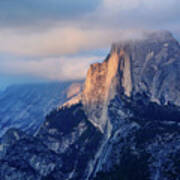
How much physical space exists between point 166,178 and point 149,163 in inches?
1064

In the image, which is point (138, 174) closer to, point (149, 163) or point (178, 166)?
point (149, 163)

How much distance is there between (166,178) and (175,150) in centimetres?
2960

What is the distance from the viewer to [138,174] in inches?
7515

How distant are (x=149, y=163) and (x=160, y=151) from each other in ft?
40.8

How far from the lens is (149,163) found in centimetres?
19362

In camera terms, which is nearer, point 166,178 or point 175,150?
point 166,178

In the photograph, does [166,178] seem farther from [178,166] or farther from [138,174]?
[138,174]

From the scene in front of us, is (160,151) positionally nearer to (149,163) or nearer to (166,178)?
(149,163)

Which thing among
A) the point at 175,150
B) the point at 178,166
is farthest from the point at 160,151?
the point at 178,166

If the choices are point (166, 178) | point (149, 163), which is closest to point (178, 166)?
point (166, 178)

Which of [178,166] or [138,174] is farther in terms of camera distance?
[138,174]

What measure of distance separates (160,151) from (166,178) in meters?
33.9

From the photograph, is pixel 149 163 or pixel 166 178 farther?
pixel 149 163

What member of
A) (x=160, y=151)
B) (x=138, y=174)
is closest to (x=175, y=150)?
(x=160, y=151)
